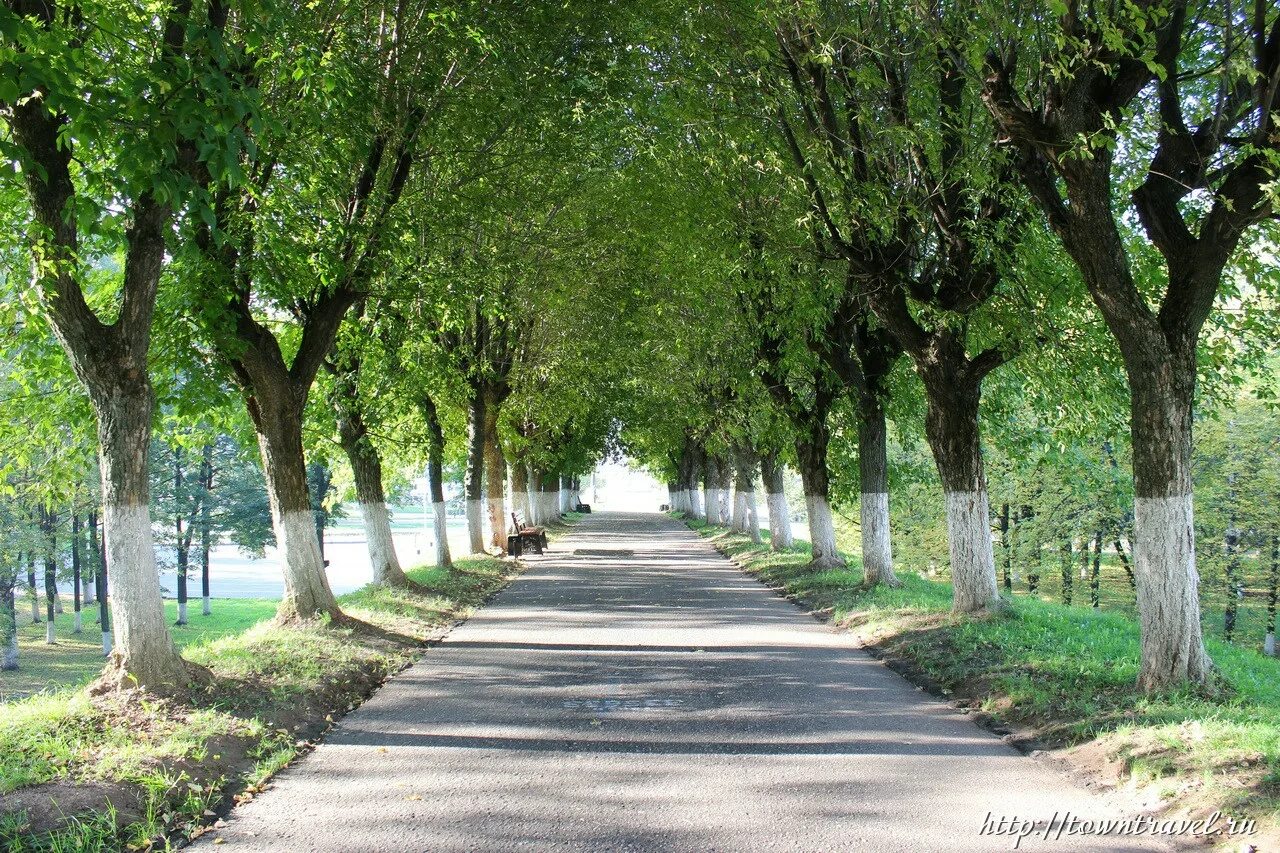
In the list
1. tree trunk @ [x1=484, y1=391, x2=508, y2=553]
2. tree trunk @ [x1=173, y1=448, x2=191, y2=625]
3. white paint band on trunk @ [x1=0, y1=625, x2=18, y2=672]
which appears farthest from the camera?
tree trunk @ [x1=173, y1=448, x2=191, y2=625]

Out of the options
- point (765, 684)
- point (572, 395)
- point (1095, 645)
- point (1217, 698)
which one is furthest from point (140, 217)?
point (572, 395)

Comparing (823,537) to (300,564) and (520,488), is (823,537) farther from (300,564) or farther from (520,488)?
(520,488)

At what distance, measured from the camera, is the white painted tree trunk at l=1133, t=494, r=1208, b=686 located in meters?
7.66

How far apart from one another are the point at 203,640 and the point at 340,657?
2.75m

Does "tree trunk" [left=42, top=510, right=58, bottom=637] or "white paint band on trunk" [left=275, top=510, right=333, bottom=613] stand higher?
"white paint band on trunk" [left=275, top=510, right=333, bottom=613]

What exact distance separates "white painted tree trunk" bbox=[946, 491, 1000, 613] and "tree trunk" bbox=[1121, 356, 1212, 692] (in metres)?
4.31

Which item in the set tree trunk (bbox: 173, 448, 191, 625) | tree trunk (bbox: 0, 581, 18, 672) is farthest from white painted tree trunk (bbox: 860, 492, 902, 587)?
tree trunk (bbox: 173, 448, 191, 625)

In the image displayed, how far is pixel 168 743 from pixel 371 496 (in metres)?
11.5

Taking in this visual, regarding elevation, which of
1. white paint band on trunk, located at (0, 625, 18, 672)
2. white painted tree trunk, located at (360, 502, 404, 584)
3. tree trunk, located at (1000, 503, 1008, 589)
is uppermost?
white painted tree trunk, located at (360, 502, 404, 584)

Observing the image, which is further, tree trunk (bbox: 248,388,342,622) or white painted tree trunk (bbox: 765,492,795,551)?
white painted tree trunk (bbox: 765,492,795,551)

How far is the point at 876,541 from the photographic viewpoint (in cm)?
1664

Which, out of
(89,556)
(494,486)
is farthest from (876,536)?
(89,556)

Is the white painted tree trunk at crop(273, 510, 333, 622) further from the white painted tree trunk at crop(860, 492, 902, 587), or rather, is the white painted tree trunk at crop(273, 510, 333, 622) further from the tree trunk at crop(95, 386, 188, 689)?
the white painted tree trunk at crop(860, 492, 902, 587)

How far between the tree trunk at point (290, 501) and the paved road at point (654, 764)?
1818mm
